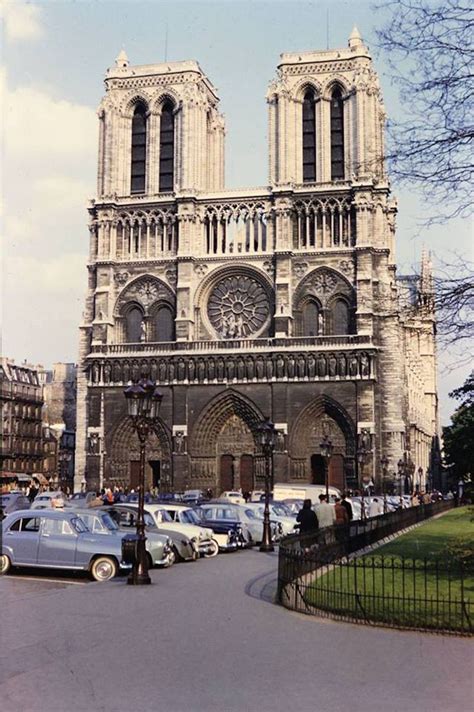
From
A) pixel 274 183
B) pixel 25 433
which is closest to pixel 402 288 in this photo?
pixel 274 183

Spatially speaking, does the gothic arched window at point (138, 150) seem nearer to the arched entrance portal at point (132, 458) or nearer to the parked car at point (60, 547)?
the arched entrance portal at point (132, 458)

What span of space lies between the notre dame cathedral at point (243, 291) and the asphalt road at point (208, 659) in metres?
40.2

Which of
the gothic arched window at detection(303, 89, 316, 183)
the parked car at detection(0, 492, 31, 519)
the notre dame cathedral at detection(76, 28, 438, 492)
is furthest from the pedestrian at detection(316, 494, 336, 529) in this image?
the gothic arched window at detection(303, 89, 316, 183)

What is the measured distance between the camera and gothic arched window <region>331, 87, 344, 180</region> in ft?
193

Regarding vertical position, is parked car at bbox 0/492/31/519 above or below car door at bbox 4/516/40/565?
above

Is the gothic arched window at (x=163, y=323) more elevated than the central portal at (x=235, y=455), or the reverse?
the gothic arched window at (x=163, y=323)

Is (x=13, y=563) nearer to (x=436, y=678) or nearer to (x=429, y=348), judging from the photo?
(x=436, y=678)

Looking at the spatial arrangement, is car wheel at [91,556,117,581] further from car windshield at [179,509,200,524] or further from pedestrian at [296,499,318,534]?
car windshield at [179,509,200,524]

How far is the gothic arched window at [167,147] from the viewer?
202ft

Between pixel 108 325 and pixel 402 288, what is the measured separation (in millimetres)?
45456

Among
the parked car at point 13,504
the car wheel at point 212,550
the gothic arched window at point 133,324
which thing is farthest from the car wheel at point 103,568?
the gothic arched window at point 133,324

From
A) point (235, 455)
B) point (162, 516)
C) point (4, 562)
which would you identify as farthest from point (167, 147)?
point (4, 562)

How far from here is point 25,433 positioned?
82.2 meters

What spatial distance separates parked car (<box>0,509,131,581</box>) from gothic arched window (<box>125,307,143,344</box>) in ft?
136
